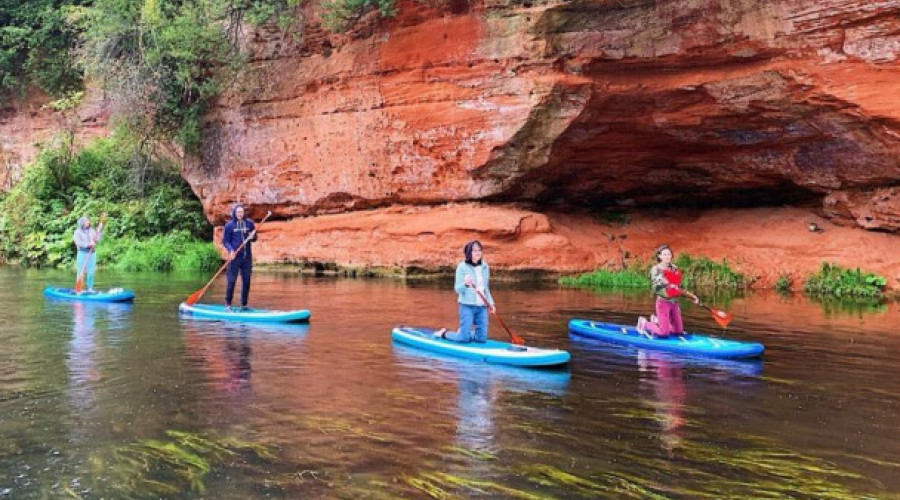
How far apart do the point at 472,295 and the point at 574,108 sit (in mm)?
11753

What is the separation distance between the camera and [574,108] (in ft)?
64.1

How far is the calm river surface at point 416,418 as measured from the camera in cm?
453

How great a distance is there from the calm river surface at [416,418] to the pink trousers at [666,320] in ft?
2.00

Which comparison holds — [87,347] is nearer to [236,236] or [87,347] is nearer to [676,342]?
[236,236]

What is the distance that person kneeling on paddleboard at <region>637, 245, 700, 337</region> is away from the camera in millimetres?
9875

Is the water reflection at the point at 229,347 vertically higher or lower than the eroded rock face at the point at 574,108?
lower

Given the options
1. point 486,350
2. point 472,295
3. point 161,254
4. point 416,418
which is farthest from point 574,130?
point 416,418

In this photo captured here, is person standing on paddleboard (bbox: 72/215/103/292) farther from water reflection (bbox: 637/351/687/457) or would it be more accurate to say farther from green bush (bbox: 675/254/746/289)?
green bush (bbox: 675/254/746/289)

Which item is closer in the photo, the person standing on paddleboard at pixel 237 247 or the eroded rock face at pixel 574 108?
the person standing on paddleboard at pixel 237 247

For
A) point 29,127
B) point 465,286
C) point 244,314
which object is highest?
point 29,127

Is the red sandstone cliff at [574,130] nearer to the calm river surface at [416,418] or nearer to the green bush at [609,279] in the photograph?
the green bush at [609,279]

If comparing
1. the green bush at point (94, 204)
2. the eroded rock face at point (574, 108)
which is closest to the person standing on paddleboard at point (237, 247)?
the eroded rock face at point (574, 108)

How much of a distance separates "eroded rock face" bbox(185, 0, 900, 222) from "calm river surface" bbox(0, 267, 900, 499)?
8182mm

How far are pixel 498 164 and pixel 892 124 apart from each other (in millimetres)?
9261
